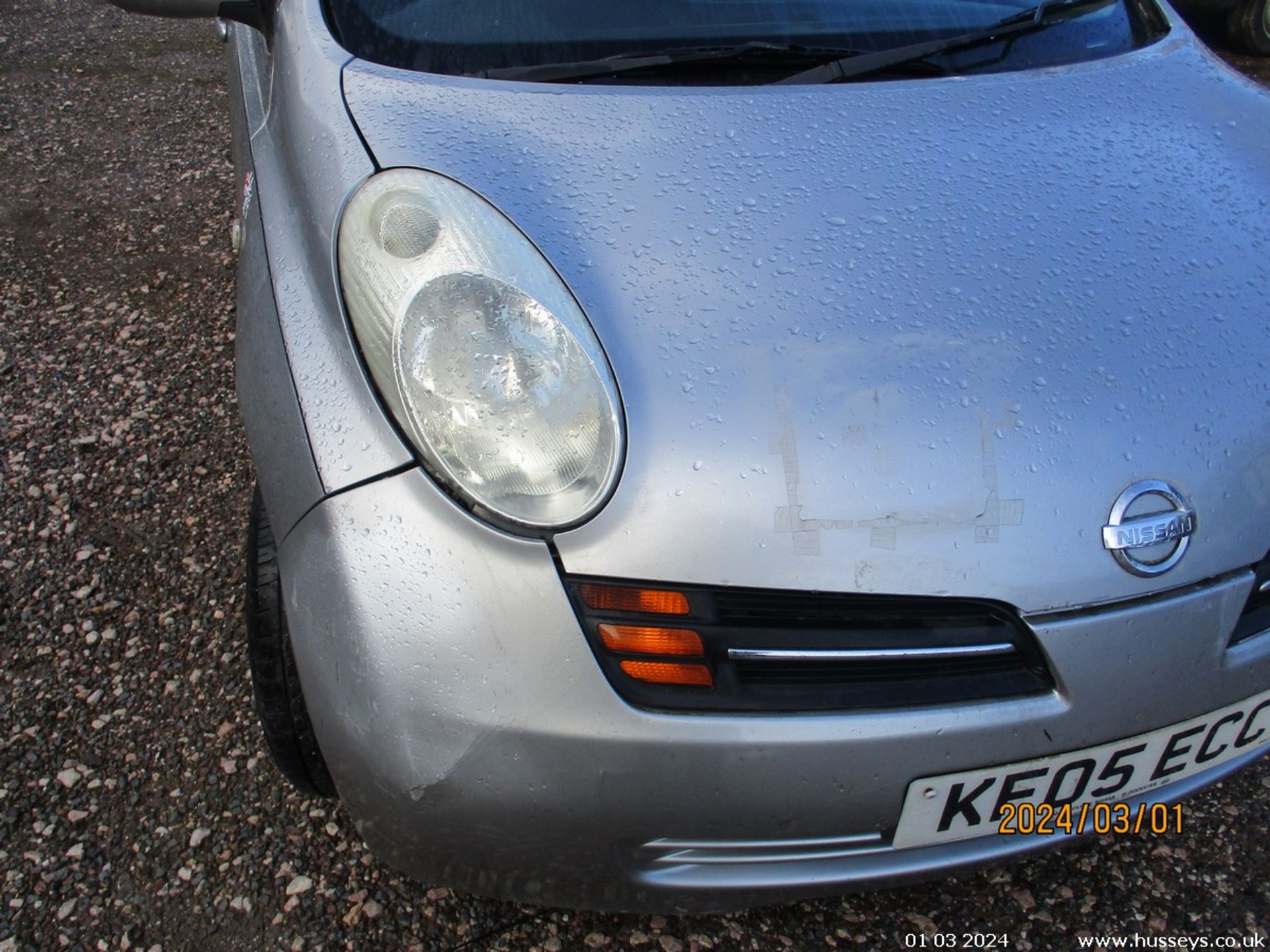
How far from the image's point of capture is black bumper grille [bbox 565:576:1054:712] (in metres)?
1.11

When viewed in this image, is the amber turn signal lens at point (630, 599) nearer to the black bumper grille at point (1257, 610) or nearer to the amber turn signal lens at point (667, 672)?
the amber turn signal lens at point (667, 672)

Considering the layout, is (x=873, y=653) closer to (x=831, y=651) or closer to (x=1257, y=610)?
(x=831, y=651)

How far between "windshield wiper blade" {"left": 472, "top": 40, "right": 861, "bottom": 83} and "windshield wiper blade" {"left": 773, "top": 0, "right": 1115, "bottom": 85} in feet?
0.10

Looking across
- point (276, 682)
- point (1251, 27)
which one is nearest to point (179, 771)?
point (276, 682)

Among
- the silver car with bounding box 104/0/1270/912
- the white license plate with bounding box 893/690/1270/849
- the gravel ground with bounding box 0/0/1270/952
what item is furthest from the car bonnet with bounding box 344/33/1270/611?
the gravel ground with bounding box 0/0/1270/952

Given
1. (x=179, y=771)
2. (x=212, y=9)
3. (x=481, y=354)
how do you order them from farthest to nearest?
(x=212, y=9), (x=179, y=771), (x=481, y=354)

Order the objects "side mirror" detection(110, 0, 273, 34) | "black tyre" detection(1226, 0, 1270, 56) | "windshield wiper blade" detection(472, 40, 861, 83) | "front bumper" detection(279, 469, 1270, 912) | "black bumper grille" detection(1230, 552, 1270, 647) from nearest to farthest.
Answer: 1. "front bumper" detection(279, 469, 1270, 912)
2. "black bumper grille" detection(1230, 552, 1270, 647)
3. "windshield wiper blade" detection(472, 40, 861, 83)
4. "side mirror" detection(110, 0, 273, 34)
5. "black tyre" detection(1226, 0, 1270, 56)

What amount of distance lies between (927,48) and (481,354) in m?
1.01

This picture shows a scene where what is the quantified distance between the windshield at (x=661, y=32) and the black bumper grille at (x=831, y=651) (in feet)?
2.97

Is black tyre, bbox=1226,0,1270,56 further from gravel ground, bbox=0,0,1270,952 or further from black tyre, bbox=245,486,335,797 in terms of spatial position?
black tyre, bbox=245,486,335,797

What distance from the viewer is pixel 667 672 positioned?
3.66 ft

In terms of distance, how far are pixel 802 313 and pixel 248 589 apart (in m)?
0.90

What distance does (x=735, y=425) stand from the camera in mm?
1154

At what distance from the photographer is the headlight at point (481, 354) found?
3.73ft
